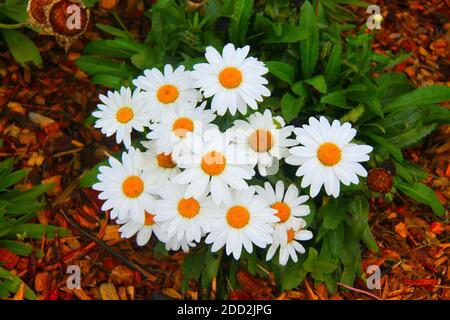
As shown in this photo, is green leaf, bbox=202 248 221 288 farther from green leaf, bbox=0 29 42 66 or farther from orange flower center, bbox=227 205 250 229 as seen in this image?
green leaf, bbox=0 29 42 66

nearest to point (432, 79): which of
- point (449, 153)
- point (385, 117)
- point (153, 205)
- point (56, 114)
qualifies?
point (449, 153)

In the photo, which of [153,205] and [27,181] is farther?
[27,181]

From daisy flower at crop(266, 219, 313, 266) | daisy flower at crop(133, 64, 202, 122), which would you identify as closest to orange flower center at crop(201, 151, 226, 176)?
daisy flower at crop(133, 64, 202, 122)

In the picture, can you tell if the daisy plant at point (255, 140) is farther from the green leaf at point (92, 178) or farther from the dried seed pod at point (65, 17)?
the dried seed pod at point (65, 17)

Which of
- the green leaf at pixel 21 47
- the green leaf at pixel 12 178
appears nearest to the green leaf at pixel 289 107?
the green leaf at pixel 12 178

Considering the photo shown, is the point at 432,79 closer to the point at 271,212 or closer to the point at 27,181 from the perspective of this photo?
the point at 271,212

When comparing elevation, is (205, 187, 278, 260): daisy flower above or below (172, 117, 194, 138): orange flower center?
below
